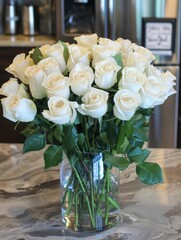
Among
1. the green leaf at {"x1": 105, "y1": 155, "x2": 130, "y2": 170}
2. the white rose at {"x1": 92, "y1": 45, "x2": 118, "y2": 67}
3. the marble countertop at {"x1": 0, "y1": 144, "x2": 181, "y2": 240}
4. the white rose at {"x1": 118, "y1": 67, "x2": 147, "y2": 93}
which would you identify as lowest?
the marble countertop at {"x1": 0, "y1": 144, "x2": 181, "y2": 240}

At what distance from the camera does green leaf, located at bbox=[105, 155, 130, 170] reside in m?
1.11

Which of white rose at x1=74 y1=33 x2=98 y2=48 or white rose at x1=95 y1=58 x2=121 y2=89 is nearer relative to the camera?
white rose at x1=95 y1=58 x2=121 y2=89

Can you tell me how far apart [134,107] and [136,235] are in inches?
13.4

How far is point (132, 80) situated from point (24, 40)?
2.23 meters

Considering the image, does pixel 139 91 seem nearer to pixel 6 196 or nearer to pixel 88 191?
pixel 88 191

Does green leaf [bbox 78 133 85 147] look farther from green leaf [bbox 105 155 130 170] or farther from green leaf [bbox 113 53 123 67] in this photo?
green leaf [bbox 113 53 123 67]

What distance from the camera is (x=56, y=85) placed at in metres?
1.04

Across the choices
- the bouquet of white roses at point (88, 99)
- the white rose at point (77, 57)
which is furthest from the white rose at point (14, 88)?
the white rose at point (77, 57)

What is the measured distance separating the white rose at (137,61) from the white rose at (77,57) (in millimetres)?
92

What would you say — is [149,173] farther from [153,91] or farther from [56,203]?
[56,203]

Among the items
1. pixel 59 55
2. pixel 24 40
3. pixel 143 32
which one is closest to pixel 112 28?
pixel 143 32

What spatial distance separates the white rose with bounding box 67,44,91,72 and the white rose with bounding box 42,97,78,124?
0.35ft

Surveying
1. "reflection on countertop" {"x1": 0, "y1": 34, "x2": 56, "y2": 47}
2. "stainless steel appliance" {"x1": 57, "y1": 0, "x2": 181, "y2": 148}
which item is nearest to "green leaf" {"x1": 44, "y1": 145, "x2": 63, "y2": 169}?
"stainless steel appliance" {"x1": 57, "y1": 0, "x2": 181, "y2": 148}

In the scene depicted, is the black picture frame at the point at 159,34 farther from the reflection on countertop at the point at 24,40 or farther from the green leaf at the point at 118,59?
the green leaf at the point at 118,59
